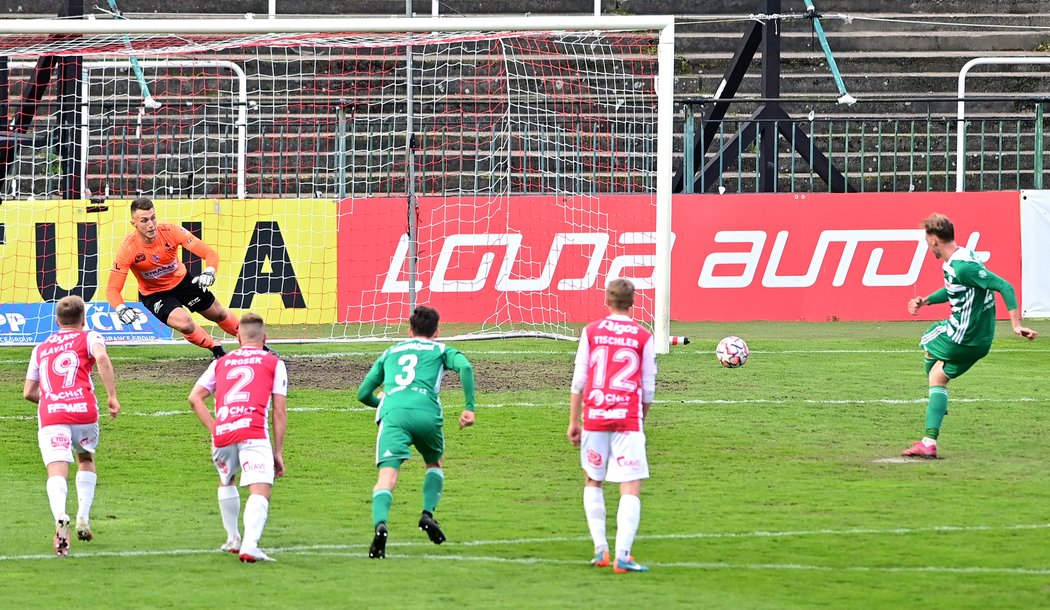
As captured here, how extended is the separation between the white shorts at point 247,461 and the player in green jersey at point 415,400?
23.8 inches

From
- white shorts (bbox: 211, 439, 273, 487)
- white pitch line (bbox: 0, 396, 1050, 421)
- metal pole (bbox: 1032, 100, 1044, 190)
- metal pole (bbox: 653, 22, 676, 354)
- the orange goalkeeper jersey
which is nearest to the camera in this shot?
white shorts (bbox: 211, 439, 273, 487)

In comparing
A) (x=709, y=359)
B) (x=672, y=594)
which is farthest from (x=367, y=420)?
(x=672, y=594)

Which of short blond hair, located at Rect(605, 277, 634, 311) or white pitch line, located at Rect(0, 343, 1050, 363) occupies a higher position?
short blond hair, located at Rect(605, 277, 634, 311)

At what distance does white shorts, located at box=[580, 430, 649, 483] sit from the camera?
26.0 feet

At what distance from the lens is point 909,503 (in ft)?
31.5

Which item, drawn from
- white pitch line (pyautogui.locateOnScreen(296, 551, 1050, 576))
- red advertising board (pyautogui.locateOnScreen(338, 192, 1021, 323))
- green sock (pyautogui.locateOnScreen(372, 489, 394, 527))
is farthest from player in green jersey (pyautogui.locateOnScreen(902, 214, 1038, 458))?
red advertising board (pyautogui.locateOnScreen(338, 192, 1021, 323))

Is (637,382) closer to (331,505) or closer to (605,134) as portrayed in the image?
(331,505)

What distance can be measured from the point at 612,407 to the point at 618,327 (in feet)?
1.46

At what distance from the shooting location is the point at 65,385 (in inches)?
343

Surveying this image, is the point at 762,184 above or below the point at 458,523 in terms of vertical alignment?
above

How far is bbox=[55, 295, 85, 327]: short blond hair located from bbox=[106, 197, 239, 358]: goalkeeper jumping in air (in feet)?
19.4

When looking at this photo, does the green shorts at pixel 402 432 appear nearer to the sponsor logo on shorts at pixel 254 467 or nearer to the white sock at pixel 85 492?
the sponsor logo on shorts at pixel 254 467

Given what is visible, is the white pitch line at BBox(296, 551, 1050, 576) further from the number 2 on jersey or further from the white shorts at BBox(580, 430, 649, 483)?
the number 2 on jersey

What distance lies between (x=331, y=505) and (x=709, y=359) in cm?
803
